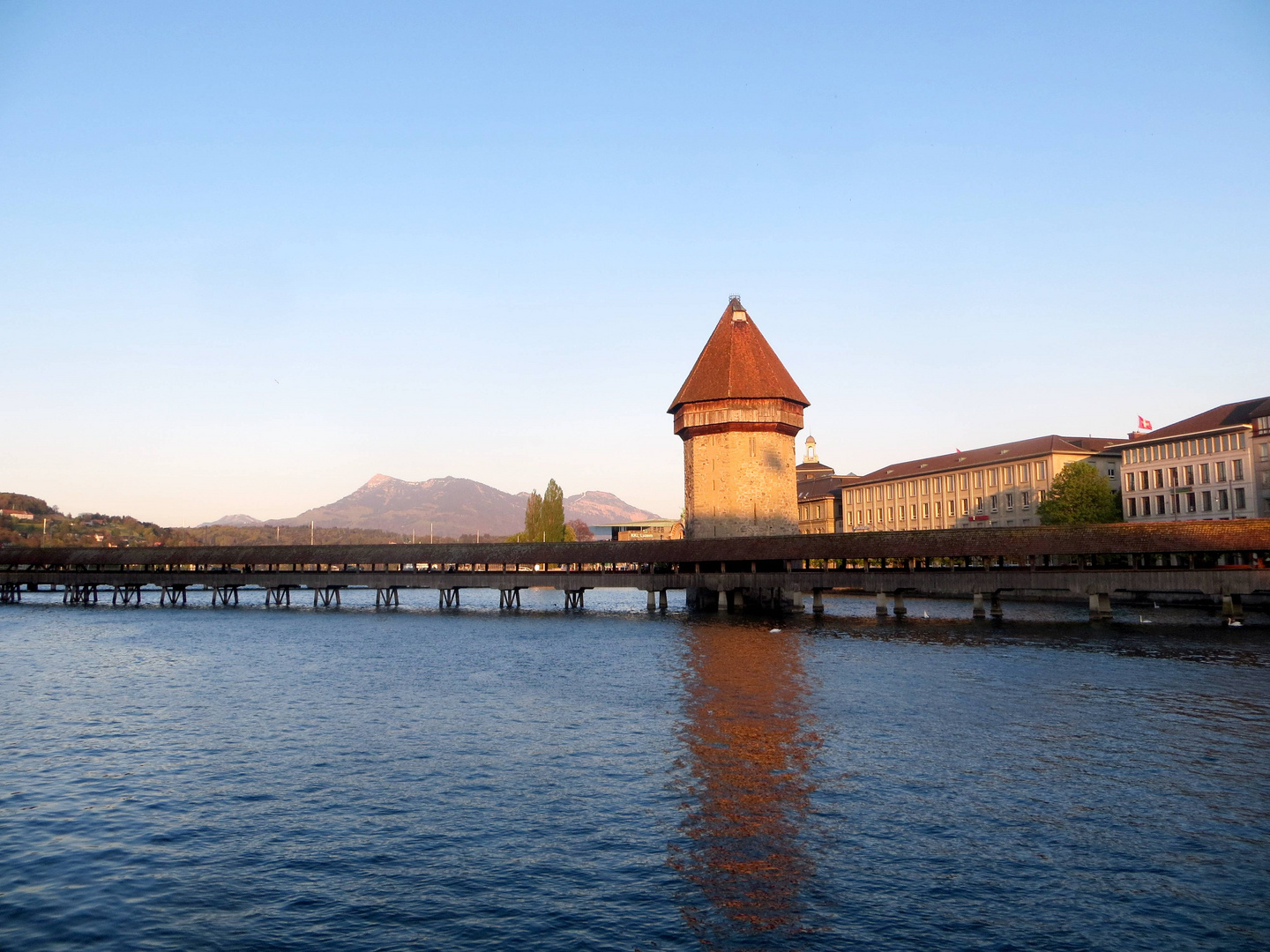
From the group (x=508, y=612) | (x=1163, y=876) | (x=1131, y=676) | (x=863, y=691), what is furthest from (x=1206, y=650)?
(x=508, y=612)

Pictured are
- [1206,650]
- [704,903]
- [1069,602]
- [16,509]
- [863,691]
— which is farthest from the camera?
[16,509]

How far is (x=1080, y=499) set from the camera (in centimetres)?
4906

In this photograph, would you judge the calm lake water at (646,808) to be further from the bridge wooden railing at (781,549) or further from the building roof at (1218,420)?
the building roof at (1218,420)

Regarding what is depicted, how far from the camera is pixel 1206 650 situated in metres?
24.6

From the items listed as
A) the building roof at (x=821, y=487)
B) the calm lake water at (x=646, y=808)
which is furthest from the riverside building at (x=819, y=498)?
the calm lake water at (x=646, y=808)

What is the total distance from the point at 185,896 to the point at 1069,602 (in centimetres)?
4563

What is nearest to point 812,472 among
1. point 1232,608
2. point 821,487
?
point 821,487

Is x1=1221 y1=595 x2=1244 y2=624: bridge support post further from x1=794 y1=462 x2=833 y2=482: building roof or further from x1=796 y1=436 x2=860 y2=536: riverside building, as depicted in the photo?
x1=794 y1=462 x2=833 y2=482: building roof

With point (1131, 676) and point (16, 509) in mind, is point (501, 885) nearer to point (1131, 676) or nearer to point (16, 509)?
point (1131, 676)

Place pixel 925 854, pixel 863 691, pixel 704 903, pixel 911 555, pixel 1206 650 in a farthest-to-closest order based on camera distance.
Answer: pixel 911 555 < pixel 1206 650 < pixel 863 691 < pixel 925 854 < pixel 704 903

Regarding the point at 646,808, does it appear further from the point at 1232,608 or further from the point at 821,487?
the point at 821,487

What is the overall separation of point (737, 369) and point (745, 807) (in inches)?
1476

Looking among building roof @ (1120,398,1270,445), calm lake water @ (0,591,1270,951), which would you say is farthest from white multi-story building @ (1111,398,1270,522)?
calm lake water @ (0,591,1270,951)

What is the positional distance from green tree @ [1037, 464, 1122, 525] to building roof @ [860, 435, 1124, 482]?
6376mm
